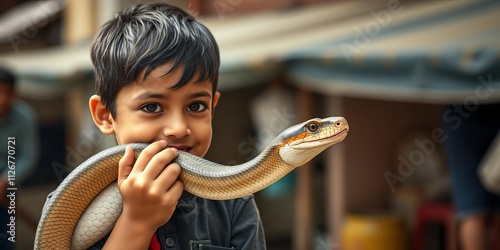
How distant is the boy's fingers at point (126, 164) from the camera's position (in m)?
1.53

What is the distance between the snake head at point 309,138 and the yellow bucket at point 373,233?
4229mm

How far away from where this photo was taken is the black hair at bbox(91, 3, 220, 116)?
1600 mm

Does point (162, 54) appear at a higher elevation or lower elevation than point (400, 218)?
higher

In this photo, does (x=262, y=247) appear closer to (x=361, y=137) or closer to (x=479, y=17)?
(x=479, y=17)

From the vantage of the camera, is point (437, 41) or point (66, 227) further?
point (437, 41)

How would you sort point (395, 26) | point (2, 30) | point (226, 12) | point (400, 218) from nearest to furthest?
point (395, 26) → point (400, 218) → point (226, 12) → point (2, 30)

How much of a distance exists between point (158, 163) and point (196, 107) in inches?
7.7

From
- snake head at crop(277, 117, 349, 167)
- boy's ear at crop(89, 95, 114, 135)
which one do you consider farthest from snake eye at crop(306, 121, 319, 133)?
boy's ear at crop(89, 95, 114, 135)

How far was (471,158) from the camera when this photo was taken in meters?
4.58

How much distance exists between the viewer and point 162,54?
5.24 feet

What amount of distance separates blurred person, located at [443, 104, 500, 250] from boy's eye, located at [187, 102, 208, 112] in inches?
127

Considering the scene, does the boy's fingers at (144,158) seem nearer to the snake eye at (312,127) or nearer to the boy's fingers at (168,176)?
the boy's fingers at (168,176)

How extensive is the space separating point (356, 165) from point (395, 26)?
4.22 feet

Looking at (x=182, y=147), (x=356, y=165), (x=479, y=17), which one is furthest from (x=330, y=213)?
(x=182, y=147)
